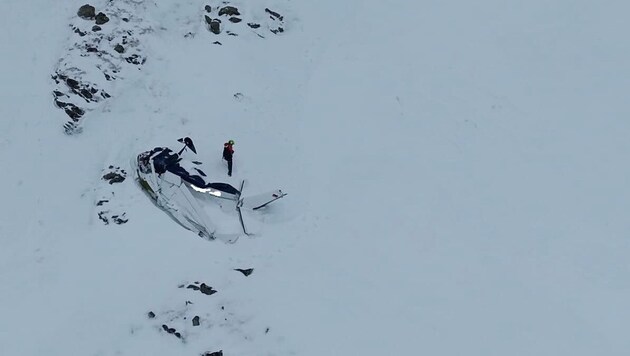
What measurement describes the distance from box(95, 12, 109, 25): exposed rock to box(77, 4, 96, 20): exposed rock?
0.70ft

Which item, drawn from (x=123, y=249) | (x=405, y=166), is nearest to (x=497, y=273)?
(x=405, y=166)

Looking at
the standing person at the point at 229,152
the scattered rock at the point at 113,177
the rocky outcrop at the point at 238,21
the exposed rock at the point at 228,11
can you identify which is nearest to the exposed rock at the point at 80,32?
the rocky outcrop at the point at 238,21

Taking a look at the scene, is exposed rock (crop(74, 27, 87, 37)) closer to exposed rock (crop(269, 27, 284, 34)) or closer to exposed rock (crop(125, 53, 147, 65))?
exposed rock (crop(125, 53, 147, 65))

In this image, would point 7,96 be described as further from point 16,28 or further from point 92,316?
point 92,316

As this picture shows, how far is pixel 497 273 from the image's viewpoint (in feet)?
62.2

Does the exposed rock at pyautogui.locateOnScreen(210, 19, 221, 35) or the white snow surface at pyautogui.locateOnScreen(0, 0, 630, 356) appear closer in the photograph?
the white snow surface at pyautogui.locateOnScreen(0, 0, 630, 356)

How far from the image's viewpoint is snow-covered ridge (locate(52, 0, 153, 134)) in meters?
21.1

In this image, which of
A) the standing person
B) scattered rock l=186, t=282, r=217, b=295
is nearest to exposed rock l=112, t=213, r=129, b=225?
scattered rock l=186, t=282, r=217, b=295

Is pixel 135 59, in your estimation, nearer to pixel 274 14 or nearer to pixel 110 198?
pixel 110 198

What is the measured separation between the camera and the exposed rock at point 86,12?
73.8 feet

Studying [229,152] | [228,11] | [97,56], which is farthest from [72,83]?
[228,11]

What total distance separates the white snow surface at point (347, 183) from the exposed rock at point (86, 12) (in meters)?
0.58

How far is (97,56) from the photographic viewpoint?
2194 cm

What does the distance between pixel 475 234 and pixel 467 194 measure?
5.91ft
